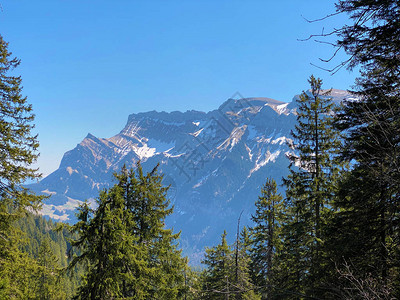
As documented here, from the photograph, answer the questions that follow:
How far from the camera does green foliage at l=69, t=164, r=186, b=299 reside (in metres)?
9.40

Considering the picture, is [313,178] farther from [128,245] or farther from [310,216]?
[128,245]

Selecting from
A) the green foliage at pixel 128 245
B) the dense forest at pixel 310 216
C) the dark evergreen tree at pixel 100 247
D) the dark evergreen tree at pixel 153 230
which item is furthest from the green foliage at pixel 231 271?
the dark evergreen tree at pixel 100 247

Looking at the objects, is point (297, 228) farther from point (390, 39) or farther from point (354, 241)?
point (390, 39)

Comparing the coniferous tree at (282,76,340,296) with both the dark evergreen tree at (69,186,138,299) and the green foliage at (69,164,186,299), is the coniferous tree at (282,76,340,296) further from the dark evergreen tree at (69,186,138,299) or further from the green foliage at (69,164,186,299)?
the dark evergreen tree at (69,186,138,299)

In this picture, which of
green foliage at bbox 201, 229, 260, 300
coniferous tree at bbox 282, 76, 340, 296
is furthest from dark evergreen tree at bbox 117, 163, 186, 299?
coniferous tree at bbox 282, 76, 340, 296

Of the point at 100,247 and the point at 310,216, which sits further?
the point at 310,216

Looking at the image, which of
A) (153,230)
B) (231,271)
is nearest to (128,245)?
(153,230)

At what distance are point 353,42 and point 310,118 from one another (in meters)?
11.8

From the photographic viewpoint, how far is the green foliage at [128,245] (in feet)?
30.8

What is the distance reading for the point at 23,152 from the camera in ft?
39.2

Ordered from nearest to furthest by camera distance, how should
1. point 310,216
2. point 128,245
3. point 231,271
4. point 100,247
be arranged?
point 100,247, point 128,245, point 310,216, point 231,271

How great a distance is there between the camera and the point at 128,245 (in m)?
10.4

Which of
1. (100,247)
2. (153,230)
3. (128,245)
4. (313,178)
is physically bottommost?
(100,247)

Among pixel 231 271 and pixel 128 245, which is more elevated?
pixel 231 271
